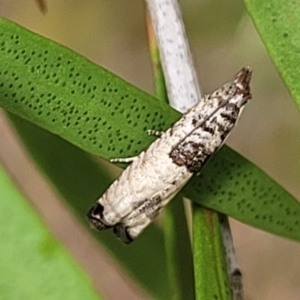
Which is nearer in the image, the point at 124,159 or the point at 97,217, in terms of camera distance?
the point at 124,159

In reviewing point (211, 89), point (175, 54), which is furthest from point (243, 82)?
point (211, 89)

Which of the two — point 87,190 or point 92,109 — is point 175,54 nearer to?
point 92,109

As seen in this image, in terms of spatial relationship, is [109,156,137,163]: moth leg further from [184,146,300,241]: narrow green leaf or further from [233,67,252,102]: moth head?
[233,67,252,102]: moth head

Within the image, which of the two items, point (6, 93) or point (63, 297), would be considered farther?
point (6, 93)

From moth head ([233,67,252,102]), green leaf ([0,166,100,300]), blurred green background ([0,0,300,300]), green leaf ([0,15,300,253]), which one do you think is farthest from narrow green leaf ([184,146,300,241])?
blurred green background ([0,0,300,300])

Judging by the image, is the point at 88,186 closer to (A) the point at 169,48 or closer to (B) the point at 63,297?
(A) the point at 169,48

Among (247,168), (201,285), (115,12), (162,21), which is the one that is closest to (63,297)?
(201,285)

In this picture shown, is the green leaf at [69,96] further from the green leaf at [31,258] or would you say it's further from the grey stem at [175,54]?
the green leaf at [31,258]
